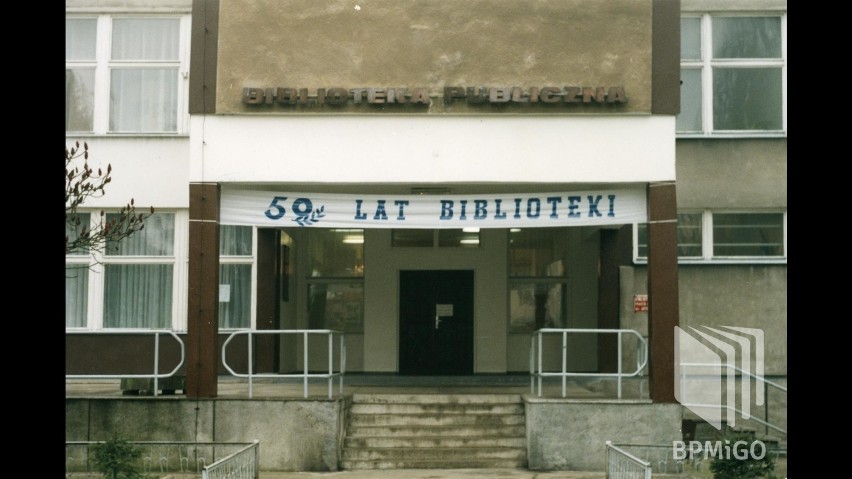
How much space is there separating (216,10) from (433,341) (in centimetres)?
871

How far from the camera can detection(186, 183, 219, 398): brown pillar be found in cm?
1312

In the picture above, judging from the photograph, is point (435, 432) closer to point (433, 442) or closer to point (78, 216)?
point (433, 442)

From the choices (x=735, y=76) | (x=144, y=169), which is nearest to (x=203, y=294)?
(x=144, y=169)

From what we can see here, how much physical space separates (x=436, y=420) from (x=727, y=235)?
7.22m

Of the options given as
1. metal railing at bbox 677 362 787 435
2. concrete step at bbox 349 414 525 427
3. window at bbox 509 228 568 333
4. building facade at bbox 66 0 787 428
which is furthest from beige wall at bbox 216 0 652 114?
window at bbox 509 228 568 333

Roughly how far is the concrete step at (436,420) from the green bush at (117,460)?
14.4 ft

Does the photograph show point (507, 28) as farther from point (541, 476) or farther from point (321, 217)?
point (541, 476)

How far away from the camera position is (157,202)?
17.5m

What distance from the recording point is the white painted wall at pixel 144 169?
17516 millimetres

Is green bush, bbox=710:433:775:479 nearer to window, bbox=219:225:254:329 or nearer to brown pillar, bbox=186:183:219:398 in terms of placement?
brown pillar, bbox=186:183:219:398

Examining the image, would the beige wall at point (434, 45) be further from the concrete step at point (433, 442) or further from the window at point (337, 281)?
the window at point (337, 281)

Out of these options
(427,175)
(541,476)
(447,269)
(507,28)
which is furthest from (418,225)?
(447,269)

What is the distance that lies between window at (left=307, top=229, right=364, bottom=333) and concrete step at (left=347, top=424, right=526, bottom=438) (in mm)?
6316

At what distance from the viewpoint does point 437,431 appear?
45.3 feet
